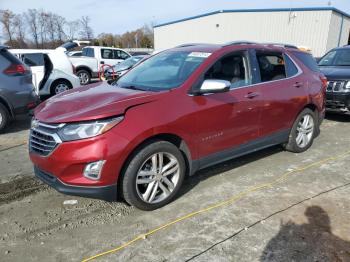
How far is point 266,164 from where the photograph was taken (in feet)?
16.9

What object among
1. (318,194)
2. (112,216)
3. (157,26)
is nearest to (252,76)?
(318,194)

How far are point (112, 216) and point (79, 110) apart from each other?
116 cm

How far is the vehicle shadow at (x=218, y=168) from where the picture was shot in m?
4.37

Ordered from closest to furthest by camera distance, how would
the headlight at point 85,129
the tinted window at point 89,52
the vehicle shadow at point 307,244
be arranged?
1. the vehicle shadow at point 307,244
2. the headlight at point 85,129
3. the tinted window at point 89,52

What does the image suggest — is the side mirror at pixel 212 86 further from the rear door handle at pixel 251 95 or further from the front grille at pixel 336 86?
the front grille at pixel 336 86

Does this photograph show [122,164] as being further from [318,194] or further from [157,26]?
[157,26]

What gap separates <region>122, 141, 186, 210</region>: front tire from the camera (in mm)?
3469

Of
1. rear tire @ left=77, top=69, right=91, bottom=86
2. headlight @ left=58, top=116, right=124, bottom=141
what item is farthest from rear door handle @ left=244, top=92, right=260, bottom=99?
rear tire @ left=77, top=69, right=91, bottom=86

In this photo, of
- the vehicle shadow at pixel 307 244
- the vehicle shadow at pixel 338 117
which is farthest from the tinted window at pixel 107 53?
the vehicle shadow at pixel 307 244

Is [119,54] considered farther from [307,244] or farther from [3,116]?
[307,244]

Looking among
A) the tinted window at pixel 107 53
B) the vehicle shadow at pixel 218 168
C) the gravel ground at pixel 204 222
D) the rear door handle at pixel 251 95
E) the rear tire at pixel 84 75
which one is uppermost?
the rear door handle at pixel 251 95

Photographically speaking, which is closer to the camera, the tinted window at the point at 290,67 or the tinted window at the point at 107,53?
the tinted window at the point at 290,67

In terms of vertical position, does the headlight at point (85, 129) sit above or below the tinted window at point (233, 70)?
below

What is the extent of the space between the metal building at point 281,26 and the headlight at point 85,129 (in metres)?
25.7
